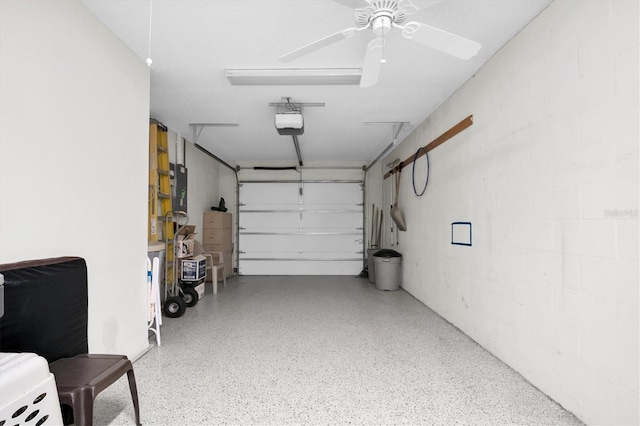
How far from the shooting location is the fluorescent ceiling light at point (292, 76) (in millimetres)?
3141

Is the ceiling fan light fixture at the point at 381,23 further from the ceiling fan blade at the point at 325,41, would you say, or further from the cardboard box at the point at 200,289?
the cardboard box at the point at 200,289

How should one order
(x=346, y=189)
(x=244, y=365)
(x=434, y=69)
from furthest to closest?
(x=346, y=189) < (x=434, y=69) < (x=244, y=365)

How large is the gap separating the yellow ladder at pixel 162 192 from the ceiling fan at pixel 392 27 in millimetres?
2924

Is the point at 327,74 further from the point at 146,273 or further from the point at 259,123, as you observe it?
the point at 146,273

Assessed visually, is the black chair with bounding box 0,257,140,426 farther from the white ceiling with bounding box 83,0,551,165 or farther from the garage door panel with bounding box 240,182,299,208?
the garage door panel with bounding box 240,182,299,208

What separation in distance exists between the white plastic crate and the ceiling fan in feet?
6.20

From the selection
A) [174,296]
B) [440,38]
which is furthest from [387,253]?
[440,38]

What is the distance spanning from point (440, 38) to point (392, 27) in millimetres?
271

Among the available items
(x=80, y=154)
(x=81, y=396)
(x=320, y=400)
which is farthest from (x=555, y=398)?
(x=80, y=154)

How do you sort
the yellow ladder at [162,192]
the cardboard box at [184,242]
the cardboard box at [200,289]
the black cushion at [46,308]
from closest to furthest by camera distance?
the black cushion at [46,308] → the yellow ladder at [162,192] → the cardboard box at [184,242] → the cardboard box at [200,289]

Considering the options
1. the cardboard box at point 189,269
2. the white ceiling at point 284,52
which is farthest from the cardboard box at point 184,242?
the white ceiling at point 284,52

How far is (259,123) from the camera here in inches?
189

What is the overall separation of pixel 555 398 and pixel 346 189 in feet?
19.0

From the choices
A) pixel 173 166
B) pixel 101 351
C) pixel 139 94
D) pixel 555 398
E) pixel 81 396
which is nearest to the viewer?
pixel 81 396
